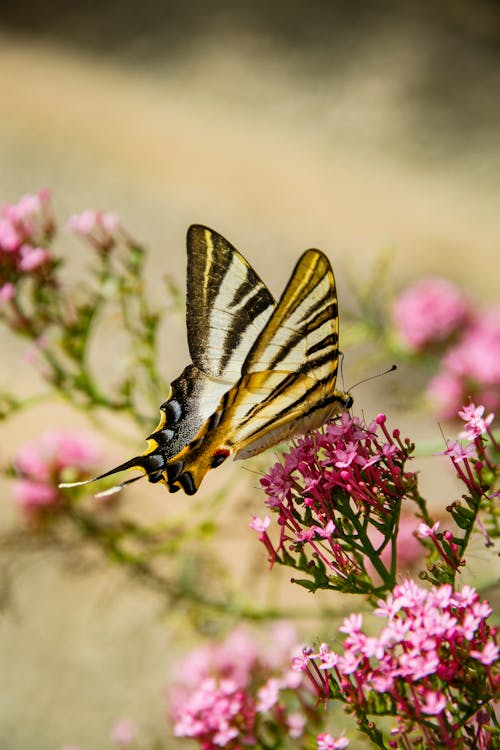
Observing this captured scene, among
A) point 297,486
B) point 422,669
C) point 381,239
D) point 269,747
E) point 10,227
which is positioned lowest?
point 269,747

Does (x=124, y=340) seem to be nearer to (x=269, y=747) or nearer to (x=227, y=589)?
(x=227, y=589)

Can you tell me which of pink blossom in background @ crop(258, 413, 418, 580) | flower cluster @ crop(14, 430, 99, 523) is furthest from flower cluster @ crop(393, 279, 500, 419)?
pink blossom in background @ crop(258, 413, 418, 580)

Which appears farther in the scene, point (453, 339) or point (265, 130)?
point (265, 130)

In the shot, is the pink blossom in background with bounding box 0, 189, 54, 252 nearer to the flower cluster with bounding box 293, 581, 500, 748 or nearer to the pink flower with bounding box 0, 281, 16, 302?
the pink flower with bounding box 0, 281, 16, 302

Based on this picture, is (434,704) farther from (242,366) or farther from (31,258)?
(31,258)

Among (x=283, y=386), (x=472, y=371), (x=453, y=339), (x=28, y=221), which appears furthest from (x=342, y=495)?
(x=453, y=339)

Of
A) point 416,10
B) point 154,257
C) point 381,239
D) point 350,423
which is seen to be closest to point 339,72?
point 416,10

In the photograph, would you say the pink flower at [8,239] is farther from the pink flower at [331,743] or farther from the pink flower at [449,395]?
the pink flower at [449,395]
